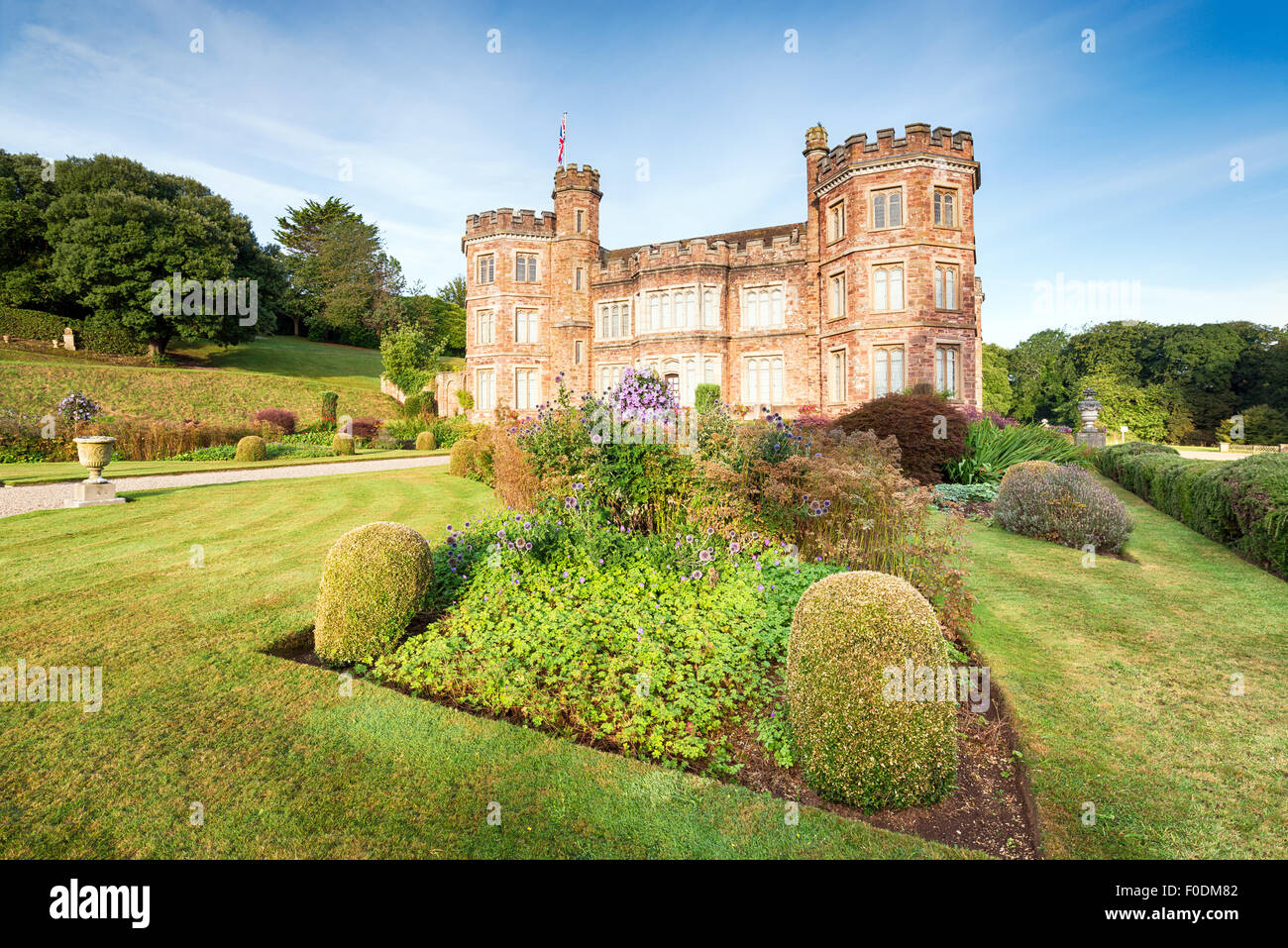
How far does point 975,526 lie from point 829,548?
5.50 m

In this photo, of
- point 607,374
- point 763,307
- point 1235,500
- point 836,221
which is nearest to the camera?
point 1235,500

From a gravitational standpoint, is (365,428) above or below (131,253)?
below

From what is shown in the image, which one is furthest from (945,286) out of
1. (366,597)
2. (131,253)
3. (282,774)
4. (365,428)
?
(131,253)

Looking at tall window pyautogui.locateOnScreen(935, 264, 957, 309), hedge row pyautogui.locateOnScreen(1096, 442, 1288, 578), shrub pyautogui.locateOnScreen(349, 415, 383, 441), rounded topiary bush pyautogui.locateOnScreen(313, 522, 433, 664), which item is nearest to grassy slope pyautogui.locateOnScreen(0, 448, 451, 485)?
shrub pyautogui.locateOnScreen(349, 415, 383, 441)

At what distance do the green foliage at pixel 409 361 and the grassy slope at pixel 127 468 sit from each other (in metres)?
14.2

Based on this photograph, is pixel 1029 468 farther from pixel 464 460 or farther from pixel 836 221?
pixel 836 221

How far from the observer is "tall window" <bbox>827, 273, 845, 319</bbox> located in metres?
24.4

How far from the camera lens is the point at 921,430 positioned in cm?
1339

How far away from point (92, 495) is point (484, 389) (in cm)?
2107

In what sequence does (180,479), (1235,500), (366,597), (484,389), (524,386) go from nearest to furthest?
(366,597) < (1235,500) < (180,479) < (524,386) < (484,389)

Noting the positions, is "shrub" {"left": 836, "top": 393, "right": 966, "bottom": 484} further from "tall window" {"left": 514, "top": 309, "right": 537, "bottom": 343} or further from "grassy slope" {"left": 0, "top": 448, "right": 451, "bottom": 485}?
"tall window" {"left": 514, "top": 309, "right": 537, "bottom": 343}

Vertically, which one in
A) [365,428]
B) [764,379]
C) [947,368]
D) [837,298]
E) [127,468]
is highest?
[837,298]

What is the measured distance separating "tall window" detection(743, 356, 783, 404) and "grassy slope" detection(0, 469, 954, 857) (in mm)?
24309

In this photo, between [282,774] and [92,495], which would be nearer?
[282,774]
